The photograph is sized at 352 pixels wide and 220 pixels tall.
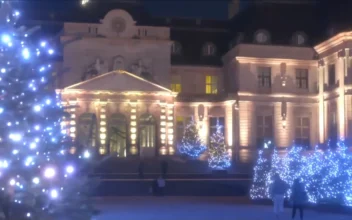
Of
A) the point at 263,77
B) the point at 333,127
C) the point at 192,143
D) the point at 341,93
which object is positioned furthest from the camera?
the point at 263,77

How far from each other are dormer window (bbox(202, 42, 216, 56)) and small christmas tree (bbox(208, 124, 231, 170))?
8.50 meters

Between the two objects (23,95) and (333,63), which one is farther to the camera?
(333,63)

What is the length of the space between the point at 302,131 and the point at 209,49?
32.4 feet

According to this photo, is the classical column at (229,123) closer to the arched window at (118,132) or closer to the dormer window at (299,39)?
the dormer window at (299,39)

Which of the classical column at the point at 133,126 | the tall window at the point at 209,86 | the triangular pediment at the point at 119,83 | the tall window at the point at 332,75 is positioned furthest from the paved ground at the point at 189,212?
the tall window at the point at 209,86

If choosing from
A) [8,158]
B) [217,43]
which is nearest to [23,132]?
[8,158]

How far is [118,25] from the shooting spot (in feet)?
161

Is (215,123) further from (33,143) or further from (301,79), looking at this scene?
(33,143)

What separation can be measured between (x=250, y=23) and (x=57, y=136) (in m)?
42.5

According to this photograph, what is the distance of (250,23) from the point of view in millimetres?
51906

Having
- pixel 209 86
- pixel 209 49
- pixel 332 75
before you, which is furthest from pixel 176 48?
pixel 332 75

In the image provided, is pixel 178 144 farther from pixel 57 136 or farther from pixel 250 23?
pixel 57 136

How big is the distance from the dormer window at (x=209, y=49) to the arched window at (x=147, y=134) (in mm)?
8681

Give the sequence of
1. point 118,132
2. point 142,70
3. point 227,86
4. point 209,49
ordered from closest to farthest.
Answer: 1. point 118,132
2. point 142,70
3. point 227,86
4. point 209,49
